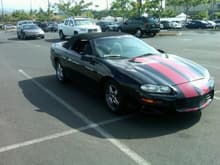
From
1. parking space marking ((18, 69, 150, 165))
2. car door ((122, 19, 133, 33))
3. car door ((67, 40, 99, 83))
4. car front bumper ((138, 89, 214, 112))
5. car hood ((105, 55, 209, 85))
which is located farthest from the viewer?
car door ((122, 19, 133, 33))

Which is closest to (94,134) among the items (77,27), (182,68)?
(182,68)

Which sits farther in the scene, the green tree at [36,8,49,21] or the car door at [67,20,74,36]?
the green tree at [36,8,49,21]

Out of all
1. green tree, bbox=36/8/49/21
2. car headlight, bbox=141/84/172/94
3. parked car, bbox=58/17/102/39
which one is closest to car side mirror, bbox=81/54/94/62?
car headlight, bbox=141/84/172/94

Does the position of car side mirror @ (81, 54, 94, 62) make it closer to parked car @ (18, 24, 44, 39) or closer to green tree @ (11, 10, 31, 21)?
parked car @ (18, 24, 44, 39)

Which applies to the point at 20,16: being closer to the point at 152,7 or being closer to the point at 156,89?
the point at 152,7

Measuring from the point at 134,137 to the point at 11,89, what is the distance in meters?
4.34

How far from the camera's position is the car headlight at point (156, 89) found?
487 centimetres

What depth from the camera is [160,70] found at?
5.33 metres

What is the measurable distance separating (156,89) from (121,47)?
184 cm

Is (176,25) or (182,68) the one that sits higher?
(176,25)

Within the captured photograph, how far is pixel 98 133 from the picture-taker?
188 inches

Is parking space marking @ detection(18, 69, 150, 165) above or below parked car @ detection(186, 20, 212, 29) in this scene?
below

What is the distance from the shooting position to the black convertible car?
4.87 m

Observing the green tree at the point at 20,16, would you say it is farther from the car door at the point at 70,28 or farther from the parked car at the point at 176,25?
the car door at the point at 70,28
